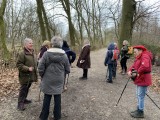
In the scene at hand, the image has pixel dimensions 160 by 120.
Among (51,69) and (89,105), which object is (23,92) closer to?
(51,69)

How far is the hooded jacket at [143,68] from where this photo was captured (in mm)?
6223

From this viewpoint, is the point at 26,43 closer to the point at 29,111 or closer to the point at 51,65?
the point at 51,65

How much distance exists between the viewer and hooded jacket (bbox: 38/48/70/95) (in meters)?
5.70

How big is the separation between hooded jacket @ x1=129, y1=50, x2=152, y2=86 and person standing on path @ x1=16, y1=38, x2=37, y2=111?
2931 mm

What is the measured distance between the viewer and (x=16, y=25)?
26203 mm

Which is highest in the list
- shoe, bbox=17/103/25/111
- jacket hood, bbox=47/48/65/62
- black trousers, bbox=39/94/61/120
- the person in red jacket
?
jacket hood, bbox=47/48/65/62

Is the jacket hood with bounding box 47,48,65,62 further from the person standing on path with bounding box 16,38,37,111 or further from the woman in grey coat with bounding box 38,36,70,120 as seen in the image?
the person standing on path with bounding box 16,38,37,111

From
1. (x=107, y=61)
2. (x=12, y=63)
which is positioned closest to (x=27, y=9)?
(x=12, y=63)

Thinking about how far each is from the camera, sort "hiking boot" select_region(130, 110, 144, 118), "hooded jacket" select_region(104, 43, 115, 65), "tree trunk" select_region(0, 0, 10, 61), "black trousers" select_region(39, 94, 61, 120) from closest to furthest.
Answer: "black trousers" select_region(39, 94, 61, 120) < "hiking boot" select_region(130, 110, 144, 118) < "hooded jacket" select_region(104, 43, 115, 65) < "tree trunk" select_region(0, 0, 10, 61)

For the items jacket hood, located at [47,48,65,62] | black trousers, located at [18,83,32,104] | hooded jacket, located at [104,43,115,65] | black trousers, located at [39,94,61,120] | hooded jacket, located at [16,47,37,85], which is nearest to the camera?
jacket hood, located at [47,48,65,62]

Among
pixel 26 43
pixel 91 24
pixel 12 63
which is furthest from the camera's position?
pixel 91 24

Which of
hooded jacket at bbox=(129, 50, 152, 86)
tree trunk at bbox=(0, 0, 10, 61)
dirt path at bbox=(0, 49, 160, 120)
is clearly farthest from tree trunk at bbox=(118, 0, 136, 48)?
hooded jacket at bbox=(129, 50, 152, 86)

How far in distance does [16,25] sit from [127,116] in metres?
21.9

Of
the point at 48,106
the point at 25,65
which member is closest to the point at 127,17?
the point at 25,65
